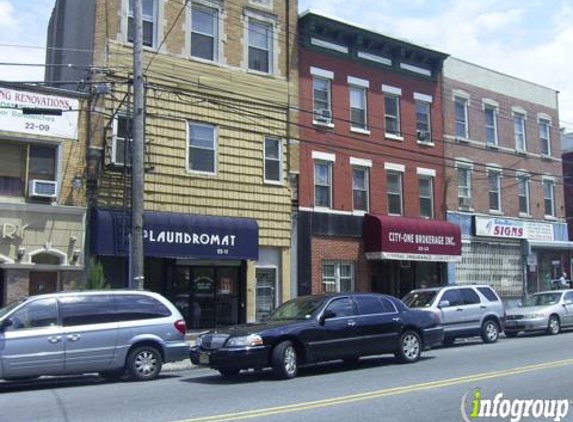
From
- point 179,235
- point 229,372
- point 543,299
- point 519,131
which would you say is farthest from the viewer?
point 519,131

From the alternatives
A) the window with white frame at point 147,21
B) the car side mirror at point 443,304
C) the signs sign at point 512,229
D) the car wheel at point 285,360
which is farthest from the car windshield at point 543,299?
the window with white frame at point 147,21

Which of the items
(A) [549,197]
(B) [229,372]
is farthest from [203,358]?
(A) [549,197]

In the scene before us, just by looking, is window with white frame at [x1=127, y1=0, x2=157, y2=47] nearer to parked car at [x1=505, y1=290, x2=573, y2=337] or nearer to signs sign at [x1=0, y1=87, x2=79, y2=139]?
signs sign at [x1=0, y1=87, x2=79, y2=139]

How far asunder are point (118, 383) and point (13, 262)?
6308mm

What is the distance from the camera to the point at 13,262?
56.2 feet

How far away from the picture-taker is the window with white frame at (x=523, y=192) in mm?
31203

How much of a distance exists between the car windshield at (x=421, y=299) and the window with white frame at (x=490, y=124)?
13.5 metres

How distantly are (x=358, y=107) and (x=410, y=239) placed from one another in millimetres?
5221

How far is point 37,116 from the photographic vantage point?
17.8m

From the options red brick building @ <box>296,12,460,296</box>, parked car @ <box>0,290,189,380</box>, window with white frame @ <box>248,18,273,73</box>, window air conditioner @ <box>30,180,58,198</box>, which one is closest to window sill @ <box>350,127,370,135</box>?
red brick building @ <box>296,12,460,296</box>

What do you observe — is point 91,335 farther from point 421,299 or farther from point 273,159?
point 273,159

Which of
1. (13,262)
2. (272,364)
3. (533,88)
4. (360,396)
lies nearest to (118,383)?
(272,364)

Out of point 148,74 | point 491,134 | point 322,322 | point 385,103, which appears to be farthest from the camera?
point 491,134

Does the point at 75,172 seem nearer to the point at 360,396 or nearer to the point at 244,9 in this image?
the point at 244,9
